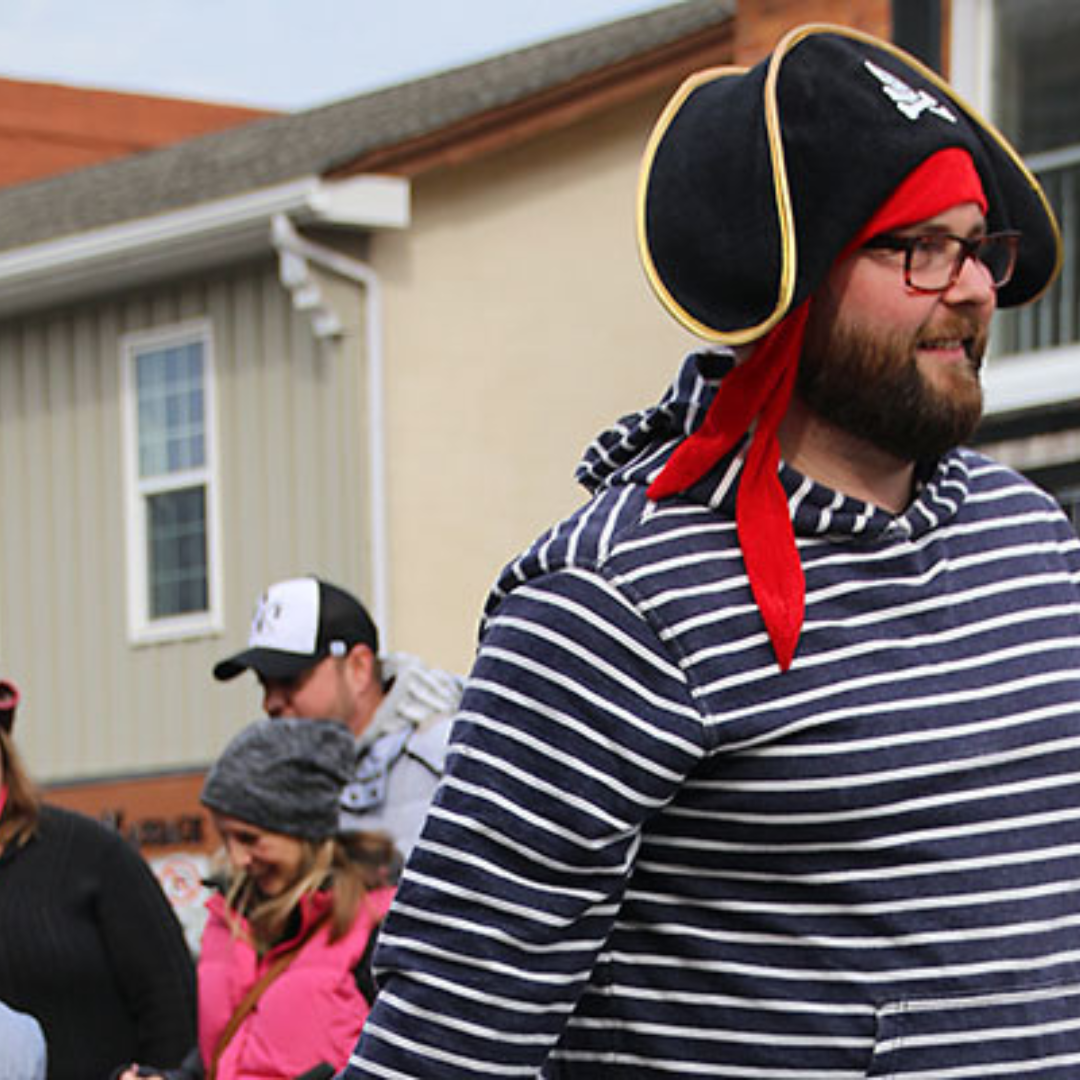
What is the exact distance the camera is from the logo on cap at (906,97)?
2.16 metres

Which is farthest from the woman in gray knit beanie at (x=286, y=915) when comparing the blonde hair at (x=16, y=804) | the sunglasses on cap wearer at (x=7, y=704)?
the sunglasses on cap wearer at (x=7, y=704)

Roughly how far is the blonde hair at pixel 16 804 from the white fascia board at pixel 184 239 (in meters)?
7.04

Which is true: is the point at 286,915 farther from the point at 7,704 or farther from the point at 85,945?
→ the point at 7,704

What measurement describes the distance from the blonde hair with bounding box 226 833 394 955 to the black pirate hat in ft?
8.46

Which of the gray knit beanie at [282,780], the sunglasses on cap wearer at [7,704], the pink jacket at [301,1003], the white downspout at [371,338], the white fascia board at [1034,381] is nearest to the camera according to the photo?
the pink jacket at [301,1003]

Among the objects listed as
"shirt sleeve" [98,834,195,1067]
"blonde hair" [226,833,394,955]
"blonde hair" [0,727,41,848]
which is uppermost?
"blonde hair" [0,727,41,848]

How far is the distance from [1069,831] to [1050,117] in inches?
275

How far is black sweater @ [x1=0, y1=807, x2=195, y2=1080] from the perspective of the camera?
4844mm

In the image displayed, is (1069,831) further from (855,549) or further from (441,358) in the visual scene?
(441,358)

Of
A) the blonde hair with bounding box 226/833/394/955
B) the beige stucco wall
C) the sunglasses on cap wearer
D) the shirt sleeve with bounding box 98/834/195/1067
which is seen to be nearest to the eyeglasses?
the blonde hair with bounding box 226/833/394/955

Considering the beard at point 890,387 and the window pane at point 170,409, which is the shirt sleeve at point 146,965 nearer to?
the beard at point 890,387

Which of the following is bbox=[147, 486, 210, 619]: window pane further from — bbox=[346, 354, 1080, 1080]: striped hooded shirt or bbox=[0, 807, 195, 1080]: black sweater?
bbox=[346, 354, 1080, 1080]: striped hooded shirt

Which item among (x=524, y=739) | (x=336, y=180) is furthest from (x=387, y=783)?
(x=336, y=180)

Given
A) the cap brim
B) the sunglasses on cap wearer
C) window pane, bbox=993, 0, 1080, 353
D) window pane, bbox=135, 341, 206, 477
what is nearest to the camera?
the sunglasses on cap wearer
